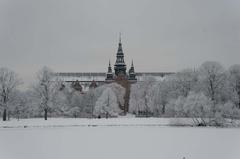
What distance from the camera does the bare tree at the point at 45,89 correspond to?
25250 millimetres

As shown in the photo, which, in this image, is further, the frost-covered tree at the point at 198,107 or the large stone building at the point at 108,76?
the large stone building at the point at 108,76

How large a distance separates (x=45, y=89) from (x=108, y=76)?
22826mm

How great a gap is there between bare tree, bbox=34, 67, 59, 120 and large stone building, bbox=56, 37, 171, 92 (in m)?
16.8

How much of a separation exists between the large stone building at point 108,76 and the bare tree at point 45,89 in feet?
55.1

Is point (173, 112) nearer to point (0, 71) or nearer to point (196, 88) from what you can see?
point (196, 88)

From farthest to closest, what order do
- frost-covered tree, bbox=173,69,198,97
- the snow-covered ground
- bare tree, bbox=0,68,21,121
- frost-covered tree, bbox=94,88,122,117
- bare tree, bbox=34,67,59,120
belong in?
frost-covered tree, bbox=94,88,122,117 → frost-covered tree, bbox=173,69,198,97 → bare tree, bbox=34,67,59,120 → the snow-covered ground → bare tree, bbox=0,68,21,121

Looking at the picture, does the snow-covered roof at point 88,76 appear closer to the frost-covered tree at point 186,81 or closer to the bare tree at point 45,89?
the frost-covered tree at point 186,81

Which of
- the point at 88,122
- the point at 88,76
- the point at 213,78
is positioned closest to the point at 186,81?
the point at 213,78

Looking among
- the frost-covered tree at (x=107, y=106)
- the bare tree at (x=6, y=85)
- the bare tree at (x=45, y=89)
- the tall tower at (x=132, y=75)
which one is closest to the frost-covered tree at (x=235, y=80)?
the frost-covered tree at (x=107, y=106)

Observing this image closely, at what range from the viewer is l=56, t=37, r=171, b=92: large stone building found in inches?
1809

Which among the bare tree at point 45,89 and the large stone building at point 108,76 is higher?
the large stone building at point 108,76

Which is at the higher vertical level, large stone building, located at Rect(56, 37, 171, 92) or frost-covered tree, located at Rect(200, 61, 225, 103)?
large stone building, located at Rect(56, 37, 171, 92)

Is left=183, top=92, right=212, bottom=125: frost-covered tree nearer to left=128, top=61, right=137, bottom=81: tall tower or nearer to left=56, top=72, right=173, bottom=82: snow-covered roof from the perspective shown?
left=128, top=61, right=137, bottom=81: tall tower

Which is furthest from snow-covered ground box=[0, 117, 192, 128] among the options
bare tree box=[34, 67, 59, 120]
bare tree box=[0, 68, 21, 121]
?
bare tree box=[34, 67, 59, 120]
